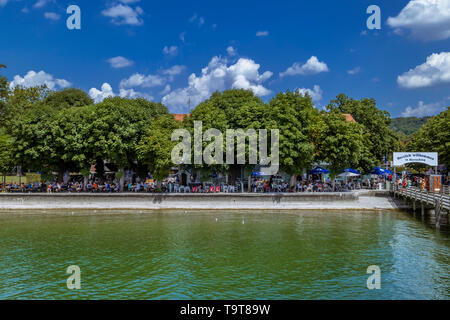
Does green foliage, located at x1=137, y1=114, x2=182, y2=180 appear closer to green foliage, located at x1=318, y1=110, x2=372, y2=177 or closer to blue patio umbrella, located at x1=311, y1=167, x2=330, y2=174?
green foliage, located at x1=318, y1=110, x2=372, y2=177

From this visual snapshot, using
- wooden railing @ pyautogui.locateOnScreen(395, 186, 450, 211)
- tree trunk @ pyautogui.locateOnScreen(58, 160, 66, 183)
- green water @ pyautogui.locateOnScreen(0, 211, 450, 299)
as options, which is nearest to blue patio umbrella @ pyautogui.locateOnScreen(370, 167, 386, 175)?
wooden railing @ pyautogui.locateOnScreen(395, 186, 450, 211)

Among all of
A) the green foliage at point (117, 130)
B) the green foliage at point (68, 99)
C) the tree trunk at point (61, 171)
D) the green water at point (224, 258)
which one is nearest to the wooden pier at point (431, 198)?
the green water at point (224, 258)

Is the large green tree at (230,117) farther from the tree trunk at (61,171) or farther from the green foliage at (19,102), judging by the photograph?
the green foliage at (19,102)

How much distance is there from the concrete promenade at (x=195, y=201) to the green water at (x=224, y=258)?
710 cm

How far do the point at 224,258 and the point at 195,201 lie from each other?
67.8 ft

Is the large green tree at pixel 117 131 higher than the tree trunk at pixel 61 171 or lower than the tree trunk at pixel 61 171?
higher

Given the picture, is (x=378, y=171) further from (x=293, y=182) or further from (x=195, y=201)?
(x=195, y=201)

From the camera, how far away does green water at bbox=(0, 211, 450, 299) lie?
50.2 feet

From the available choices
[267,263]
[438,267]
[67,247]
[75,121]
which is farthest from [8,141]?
[438,267]

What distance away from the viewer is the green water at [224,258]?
15.3m

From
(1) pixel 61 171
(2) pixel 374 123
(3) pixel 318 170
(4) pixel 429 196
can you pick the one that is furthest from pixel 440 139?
(1) pixel 61 171
